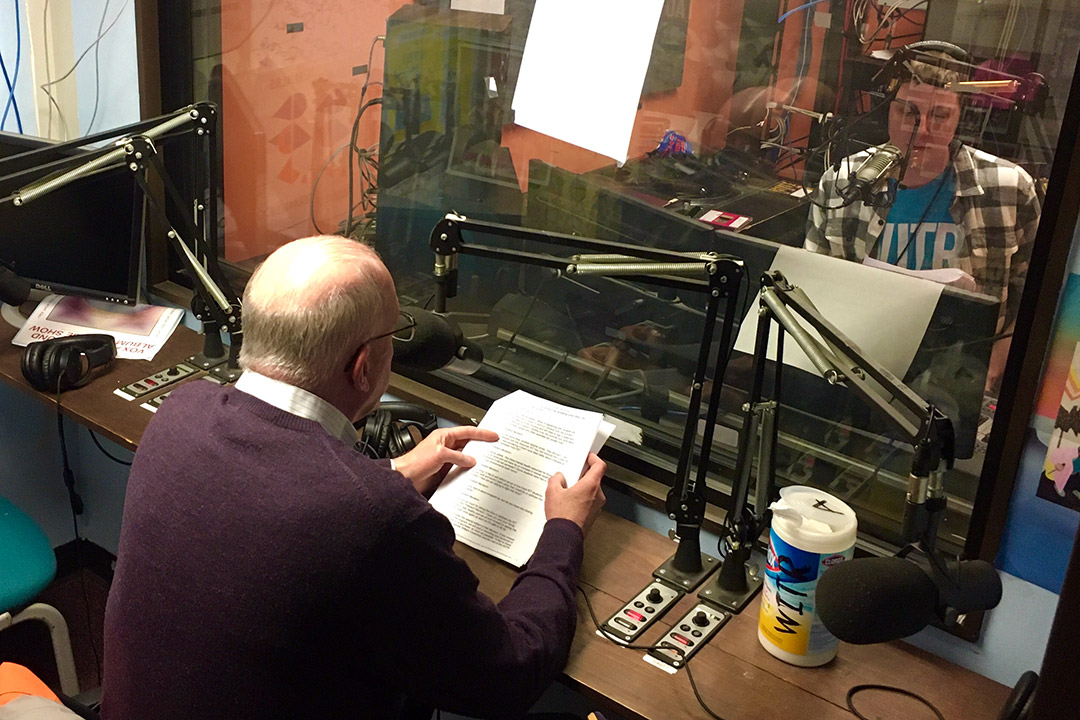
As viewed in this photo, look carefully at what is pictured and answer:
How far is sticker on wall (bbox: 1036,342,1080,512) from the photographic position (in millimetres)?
1304

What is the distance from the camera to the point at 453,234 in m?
1.57

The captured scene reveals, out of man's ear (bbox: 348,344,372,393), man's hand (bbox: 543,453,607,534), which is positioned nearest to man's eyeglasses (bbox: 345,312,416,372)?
man's ear (bbox: 348,344,372,393)

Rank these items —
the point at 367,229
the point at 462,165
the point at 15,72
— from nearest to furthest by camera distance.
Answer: the point at 462,165
the point at 367,229
the point at 15,72

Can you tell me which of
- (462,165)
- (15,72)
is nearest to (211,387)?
(462,165)

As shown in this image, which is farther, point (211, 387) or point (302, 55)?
A: point (302, 55)

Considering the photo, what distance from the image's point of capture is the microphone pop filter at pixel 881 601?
1.09 m

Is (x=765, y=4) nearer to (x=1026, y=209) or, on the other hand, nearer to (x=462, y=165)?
(x=1026, y=209)

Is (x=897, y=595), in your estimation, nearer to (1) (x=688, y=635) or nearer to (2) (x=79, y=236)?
(1) (x=688, y=635)

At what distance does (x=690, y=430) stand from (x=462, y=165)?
819 millimetres

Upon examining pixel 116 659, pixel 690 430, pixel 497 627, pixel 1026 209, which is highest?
pixel 1026 209

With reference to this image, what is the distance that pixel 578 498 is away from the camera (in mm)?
1549

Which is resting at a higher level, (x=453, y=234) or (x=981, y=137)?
(x=981, y=137)

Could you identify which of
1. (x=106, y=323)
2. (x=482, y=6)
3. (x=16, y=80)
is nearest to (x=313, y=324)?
(x=482, y=6)

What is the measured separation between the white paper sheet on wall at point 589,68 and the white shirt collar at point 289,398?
30.1 inches
